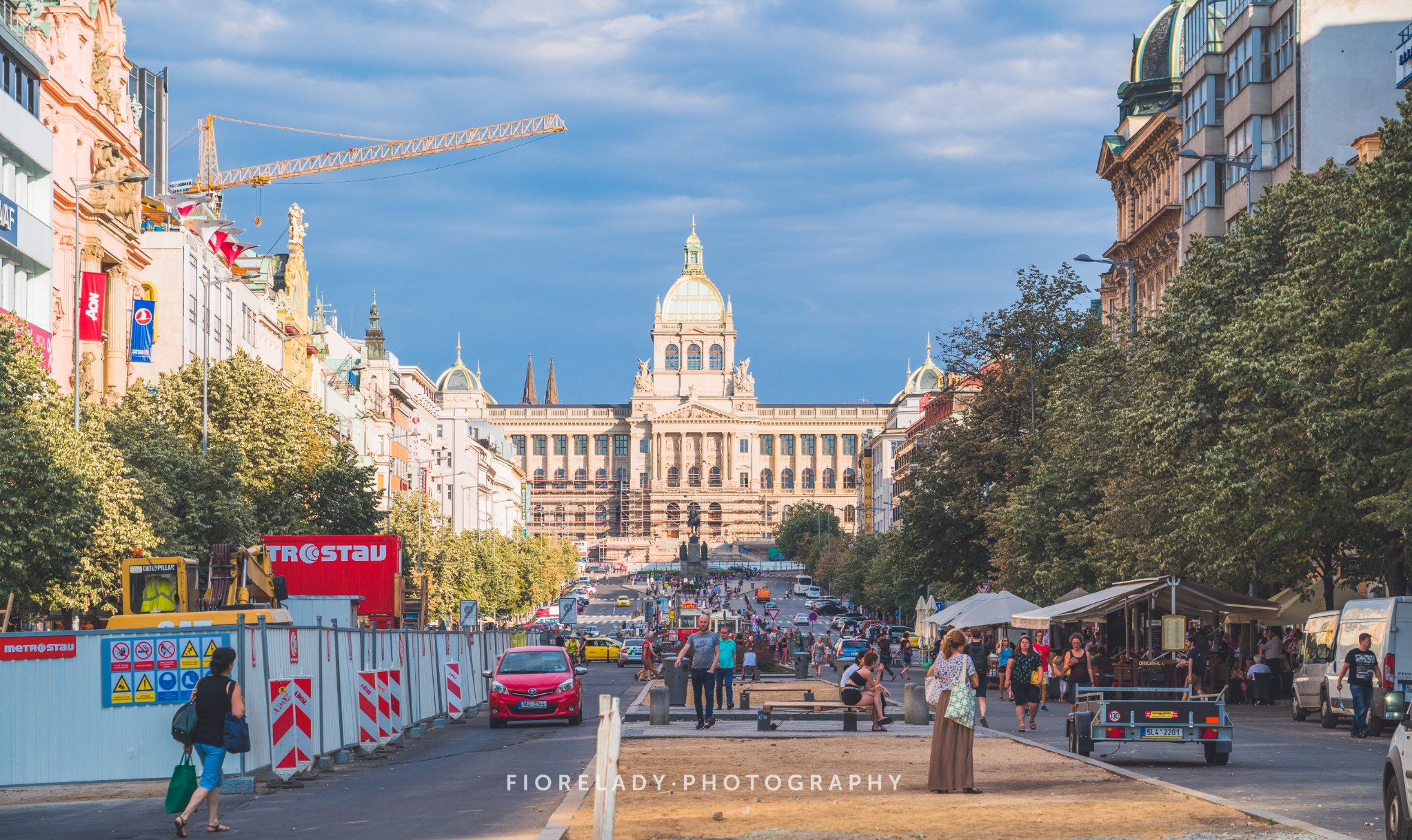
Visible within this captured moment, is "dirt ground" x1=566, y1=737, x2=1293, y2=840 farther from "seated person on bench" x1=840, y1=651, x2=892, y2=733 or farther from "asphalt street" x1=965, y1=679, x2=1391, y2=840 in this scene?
"seated person on bench" x1=840, y1=651, x2=892, y2=733

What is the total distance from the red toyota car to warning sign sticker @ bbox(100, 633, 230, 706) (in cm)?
1452

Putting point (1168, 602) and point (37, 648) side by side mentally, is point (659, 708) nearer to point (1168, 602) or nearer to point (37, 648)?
point (1168, 602)

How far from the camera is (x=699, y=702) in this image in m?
30.0

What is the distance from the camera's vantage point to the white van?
97.3 feet

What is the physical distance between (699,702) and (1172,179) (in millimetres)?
49186

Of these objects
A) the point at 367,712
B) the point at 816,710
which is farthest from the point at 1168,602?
the point at 367,712

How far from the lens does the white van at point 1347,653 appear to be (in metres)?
29.7

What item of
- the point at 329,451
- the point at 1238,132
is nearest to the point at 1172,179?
the point at 1238,132

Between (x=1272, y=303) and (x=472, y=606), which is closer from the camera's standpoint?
(x=1272, y=303)

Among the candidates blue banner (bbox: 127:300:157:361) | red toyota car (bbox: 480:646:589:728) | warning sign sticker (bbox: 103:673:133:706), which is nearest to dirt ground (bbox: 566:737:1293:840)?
warning sign sticker (bbox: 103:673:133:706)

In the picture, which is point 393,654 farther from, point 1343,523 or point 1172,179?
point 1172,179

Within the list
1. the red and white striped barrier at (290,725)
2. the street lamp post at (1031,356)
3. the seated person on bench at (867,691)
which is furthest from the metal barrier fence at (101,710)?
the street lamp post at (1031,356)

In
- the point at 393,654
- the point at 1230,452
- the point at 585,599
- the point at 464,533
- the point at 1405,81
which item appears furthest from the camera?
the point at 585,599

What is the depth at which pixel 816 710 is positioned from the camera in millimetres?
32219
